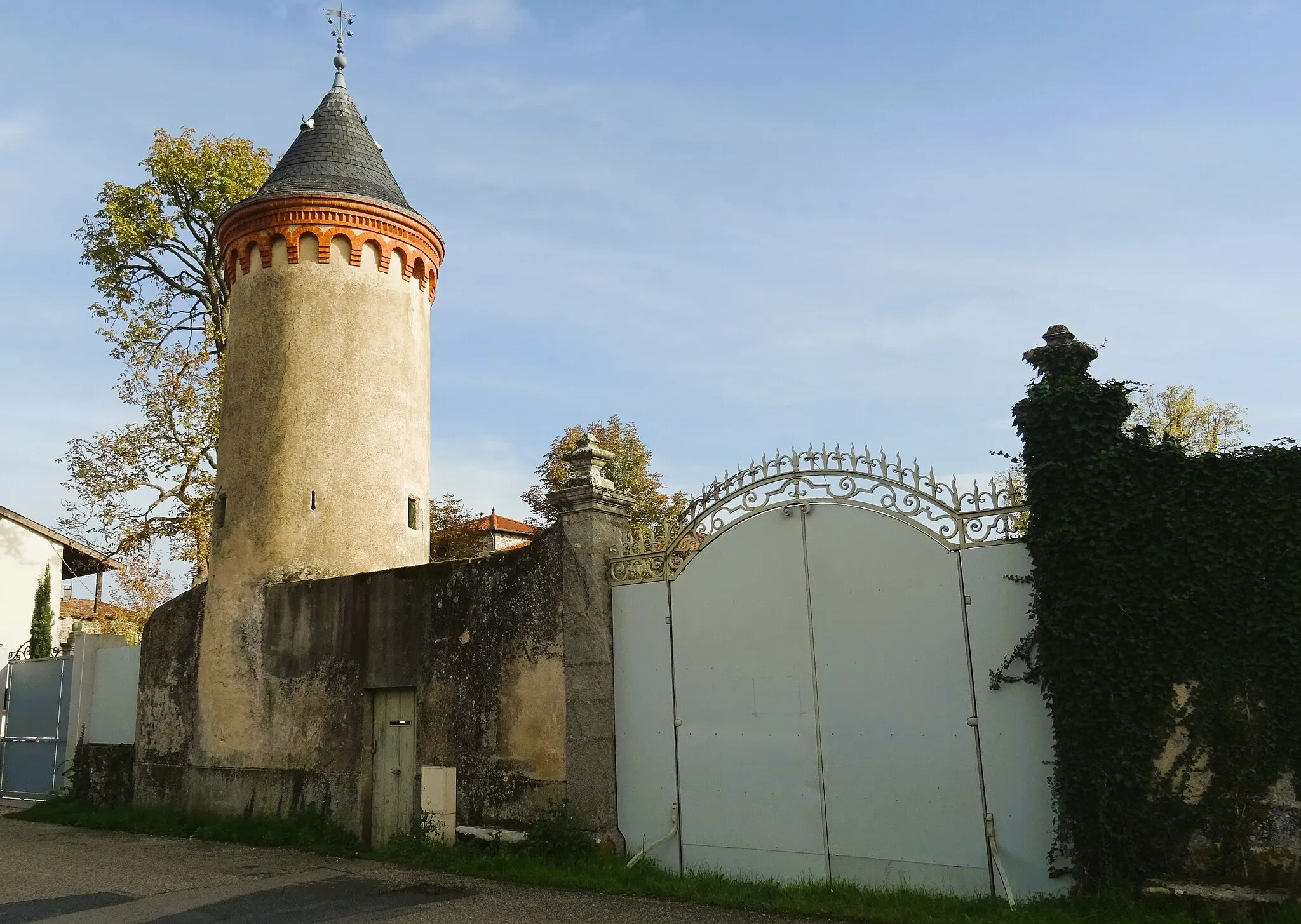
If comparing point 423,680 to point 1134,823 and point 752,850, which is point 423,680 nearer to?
point 752,850

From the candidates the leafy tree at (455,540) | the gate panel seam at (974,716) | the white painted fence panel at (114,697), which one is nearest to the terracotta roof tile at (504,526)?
the leafy tree at (455,540)

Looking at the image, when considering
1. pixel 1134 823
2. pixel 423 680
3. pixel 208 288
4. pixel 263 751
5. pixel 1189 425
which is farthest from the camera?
pixel 1189 425

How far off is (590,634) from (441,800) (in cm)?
232

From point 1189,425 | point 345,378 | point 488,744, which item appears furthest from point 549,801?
point 1189,425

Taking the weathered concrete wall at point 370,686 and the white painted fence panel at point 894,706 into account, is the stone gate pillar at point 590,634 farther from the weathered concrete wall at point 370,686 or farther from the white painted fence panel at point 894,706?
the white painted fence panel at point 894,706

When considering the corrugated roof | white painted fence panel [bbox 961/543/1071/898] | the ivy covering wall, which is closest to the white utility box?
white painted fence panel [bbox 961/543/1071/898]

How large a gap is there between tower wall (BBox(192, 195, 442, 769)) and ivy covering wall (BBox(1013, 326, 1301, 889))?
26.9 ft

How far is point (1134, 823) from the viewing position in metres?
6.16

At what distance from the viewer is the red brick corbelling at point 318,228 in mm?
12641

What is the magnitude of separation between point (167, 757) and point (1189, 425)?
27478 millimetres

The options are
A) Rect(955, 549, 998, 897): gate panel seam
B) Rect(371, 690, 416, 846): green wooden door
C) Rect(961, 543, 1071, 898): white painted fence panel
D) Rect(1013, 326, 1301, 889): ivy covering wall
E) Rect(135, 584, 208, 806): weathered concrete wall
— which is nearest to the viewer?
Rect(1013, 326, 1301, 889): ivy covering wall

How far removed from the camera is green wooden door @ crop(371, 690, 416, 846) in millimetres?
9898

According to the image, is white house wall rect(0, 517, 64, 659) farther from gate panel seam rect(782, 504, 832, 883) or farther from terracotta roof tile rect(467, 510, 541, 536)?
gate panel seam rect(782, 504, 832, 883)

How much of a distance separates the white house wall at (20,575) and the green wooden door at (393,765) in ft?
58.0
